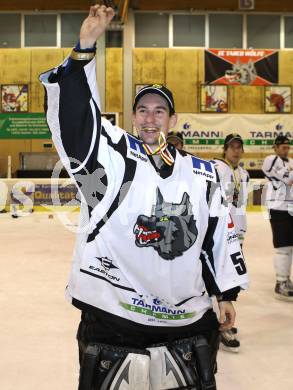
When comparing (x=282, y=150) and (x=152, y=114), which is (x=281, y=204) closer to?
(x=282, y=150)

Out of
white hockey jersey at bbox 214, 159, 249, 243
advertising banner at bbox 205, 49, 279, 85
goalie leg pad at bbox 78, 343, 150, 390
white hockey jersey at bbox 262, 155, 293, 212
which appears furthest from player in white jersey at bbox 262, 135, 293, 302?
advertising banner at bbox 205, 49, 279, 85

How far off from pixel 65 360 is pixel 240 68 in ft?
56.0

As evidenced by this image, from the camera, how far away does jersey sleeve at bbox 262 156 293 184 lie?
5.78 m

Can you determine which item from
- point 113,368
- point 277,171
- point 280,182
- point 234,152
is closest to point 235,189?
point 234,152

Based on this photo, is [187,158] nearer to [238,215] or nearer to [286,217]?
[238,215]

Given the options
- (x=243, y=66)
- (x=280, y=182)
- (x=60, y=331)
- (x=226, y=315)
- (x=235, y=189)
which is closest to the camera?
(x=226, y=315)

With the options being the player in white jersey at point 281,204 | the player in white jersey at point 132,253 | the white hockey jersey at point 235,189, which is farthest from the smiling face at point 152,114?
the player in white jersey at point 281,204

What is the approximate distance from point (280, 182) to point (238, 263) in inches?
158

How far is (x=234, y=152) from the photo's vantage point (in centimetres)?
462

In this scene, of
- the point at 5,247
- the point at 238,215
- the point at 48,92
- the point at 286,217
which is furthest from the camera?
the point at 5,247

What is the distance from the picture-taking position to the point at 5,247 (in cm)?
873

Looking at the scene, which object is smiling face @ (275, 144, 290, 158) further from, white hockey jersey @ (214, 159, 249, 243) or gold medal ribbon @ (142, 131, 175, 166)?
gold medal ribbon @ (142, 131, 175, 166)

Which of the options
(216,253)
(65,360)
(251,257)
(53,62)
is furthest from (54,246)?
(53,62)

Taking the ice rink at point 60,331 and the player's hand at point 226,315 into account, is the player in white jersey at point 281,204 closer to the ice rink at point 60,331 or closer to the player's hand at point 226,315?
the ice rink at point 60,331
